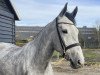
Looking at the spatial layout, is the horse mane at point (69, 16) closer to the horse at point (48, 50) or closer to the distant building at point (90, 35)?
the horse at point (48, 50)

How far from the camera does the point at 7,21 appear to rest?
59.7ft

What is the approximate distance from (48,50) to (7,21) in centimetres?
1344

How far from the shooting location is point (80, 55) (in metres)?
4.49

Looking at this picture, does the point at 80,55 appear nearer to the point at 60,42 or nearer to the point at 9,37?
the point at 60,42

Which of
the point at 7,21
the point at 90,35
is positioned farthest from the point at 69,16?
the point at 90,35

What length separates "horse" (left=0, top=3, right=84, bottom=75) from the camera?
15.1 ft

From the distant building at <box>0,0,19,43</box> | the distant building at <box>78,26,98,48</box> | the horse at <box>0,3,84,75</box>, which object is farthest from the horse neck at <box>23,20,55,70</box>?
the distant building at <box>78,26,98,48</box>

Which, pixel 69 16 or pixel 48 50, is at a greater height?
pixel 69 16

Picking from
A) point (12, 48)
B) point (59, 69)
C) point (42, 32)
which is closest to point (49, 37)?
point (42, 32)

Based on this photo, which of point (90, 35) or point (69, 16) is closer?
point (69, 16)

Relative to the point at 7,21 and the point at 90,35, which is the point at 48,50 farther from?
the point at 90,35

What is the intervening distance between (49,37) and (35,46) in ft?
1.07

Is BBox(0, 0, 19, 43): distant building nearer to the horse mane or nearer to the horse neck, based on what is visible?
the horse neck

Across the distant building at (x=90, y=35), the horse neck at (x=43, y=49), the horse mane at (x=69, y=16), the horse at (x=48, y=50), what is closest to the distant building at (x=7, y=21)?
the horse at (x=48, y=50)
